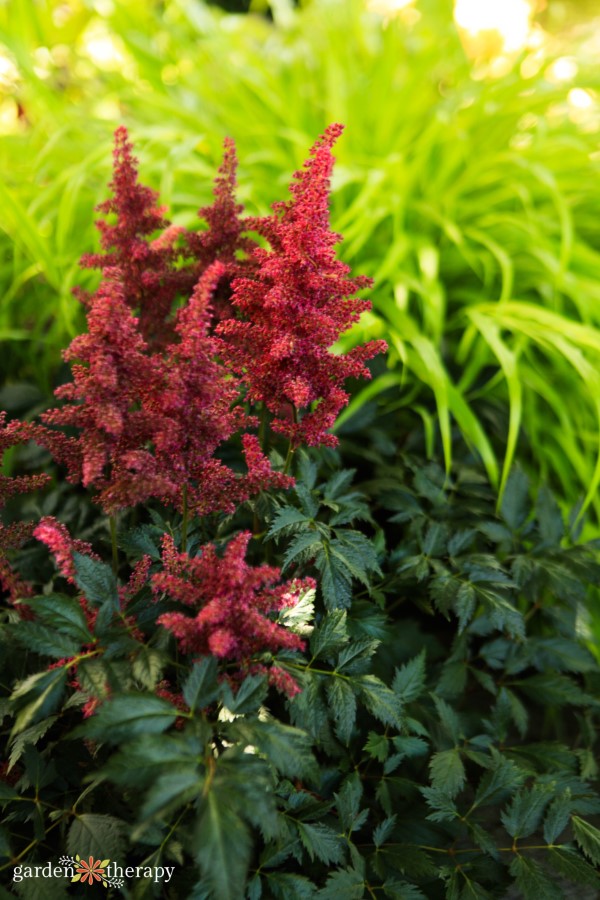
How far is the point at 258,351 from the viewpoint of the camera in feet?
2.45

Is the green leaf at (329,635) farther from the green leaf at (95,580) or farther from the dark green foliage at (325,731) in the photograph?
the green leaf at (95,580)

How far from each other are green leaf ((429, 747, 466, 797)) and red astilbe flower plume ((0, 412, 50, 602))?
0.52 meters

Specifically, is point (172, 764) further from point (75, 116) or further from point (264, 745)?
A: point (75, 116)

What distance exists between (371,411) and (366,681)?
50 cm

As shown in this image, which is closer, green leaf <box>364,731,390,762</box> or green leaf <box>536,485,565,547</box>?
green leaf <box>364,731,390,762</box>

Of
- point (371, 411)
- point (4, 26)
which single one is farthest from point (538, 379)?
point (4, 26)

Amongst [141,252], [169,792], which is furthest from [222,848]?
[141,252]

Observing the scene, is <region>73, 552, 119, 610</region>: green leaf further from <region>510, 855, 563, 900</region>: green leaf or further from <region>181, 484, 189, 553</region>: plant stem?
<region>510, 855, 563, 900</region>: green leaf

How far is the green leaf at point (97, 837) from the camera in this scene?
0.65 m

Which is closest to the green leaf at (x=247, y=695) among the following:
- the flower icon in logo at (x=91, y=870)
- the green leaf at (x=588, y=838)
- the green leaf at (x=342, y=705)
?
the green leaf at (x=342, y=705)

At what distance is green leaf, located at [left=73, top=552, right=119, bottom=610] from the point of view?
699 mm

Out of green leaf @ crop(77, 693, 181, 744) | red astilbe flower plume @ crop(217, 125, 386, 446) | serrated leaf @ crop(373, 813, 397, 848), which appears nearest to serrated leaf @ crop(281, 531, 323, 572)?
red astilbe flower plume @ crop(217, 125, 386, 446)

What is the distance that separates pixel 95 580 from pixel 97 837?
249 mm

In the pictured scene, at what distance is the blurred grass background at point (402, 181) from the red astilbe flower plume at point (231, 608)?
0.52m
